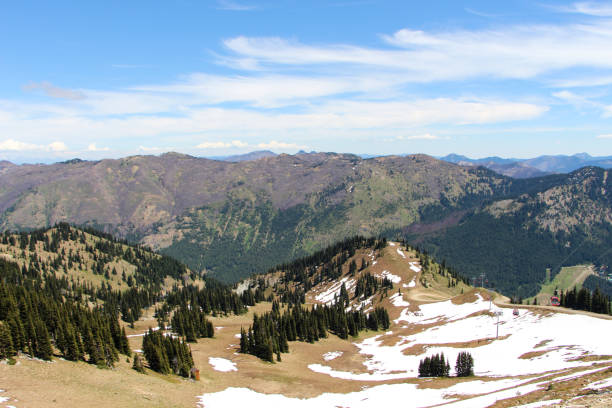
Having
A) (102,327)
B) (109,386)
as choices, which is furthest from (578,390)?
(102,327)

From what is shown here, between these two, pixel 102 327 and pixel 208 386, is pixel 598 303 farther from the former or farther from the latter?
→ pixel 102 327

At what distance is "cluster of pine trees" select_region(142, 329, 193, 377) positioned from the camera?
75812 mm

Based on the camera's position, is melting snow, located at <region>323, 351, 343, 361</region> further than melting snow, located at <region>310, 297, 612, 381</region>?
Yes

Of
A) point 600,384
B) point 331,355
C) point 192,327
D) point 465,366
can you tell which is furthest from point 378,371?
point 600,384

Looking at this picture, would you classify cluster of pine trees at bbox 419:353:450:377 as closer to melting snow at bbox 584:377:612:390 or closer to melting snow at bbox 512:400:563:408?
melting snow at bbox 584:377:612:390

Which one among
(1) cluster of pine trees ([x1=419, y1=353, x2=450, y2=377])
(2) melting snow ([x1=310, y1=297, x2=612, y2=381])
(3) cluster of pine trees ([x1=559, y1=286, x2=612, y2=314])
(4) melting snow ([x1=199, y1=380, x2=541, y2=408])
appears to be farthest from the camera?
(3) cluster of pine trees ([x1=559, y1=286, x2=612, y2=314])

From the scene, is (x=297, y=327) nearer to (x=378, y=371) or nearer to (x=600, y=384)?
(x=378, y=371)

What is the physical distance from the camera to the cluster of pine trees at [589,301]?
12488cm

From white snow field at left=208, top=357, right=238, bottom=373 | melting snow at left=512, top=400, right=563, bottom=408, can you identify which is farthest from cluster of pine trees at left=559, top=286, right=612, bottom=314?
white snow field at left=208, top=357, right=238, bottom=373

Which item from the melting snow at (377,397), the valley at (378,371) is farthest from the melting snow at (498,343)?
the melting snow at (377,397)

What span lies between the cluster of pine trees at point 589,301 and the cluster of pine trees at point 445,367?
72614 mm

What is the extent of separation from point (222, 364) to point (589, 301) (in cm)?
12149

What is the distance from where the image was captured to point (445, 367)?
8450 centimetres

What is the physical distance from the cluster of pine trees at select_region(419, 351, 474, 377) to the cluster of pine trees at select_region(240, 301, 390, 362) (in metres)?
37.9
